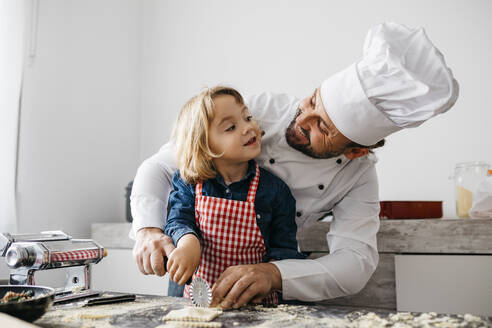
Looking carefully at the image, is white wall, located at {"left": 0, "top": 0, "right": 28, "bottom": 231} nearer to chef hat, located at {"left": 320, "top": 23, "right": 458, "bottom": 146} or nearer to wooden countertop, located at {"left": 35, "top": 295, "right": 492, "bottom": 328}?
wooden countertop, located at {"left": 35, "top": 295, "right": 492, "bottom": 328}

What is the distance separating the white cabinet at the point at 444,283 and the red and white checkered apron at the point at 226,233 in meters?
0.68

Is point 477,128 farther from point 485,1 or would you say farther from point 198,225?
point 198,225

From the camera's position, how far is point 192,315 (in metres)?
0.71

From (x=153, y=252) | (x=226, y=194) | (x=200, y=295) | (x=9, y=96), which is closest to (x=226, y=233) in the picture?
(x=226, y=194)

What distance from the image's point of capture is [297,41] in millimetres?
2346

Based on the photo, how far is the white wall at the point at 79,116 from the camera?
2129 mm

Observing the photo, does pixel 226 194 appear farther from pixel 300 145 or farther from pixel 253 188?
pixel 300 145

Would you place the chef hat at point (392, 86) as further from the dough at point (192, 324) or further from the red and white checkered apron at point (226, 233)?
the dough at point (192, 324)

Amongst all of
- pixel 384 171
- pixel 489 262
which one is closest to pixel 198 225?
pixel 489 262

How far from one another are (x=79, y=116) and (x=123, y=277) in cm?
86

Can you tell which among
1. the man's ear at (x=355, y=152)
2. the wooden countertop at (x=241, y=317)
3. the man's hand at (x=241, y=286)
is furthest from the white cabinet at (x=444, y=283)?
the wooden countertop at (x=241, y=317)

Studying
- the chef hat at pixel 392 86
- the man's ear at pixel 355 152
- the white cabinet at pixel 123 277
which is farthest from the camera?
the white cabinet at pixel 123 277

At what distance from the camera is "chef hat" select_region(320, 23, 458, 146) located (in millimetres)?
1001

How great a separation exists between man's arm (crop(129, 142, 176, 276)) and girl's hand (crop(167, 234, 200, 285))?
0.20 feet
